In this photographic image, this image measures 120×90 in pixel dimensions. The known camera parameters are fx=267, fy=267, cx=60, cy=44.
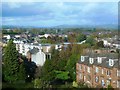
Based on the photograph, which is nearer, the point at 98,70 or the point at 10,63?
the point at 10,63

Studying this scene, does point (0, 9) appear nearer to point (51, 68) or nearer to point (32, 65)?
point (51, 68)

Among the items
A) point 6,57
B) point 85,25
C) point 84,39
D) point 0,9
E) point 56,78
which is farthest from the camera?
point 84,39

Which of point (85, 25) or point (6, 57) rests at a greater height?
point (85, 25)

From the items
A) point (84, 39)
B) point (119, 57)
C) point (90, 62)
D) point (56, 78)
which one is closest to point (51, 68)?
point (56, 78)

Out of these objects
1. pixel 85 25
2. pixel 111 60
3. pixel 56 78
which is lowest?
pixel 56 78

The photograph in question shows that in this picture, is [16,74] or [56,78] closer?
[16,74]

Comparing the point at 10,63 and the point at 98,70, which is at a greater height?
the point at 10,63

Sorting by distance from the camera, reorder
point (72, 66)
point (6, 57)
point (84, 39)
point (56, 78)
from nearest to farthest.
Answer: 1. point (6, 57)
2. point (56, 78)
3. point (72, 66)
4. point (84, 39)
